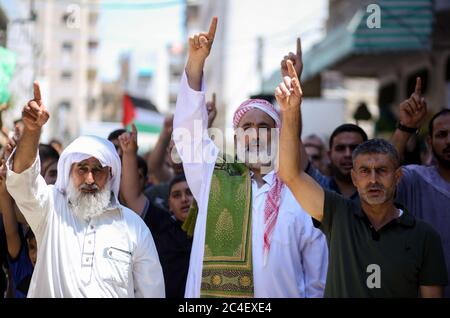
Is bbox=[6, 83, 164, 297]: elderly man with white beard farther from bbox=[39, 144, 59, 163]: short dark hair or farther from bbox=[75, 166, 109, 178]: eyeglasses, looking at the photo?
bbox=[39, 144, 59, 163]: short dark hair

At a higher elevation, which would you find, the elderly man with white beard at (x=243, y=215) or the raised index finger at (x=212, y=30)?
the raised index finger at (x=212, y=30)

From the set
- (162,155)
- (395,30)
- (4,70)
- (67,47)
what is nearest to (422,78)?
(395,30)

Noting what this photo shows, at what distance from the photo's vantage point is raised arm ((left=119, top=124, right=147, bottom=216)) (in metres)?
4.62

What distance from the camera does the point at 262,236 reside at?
3799 millimetres

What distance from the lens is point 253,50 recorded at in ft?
108

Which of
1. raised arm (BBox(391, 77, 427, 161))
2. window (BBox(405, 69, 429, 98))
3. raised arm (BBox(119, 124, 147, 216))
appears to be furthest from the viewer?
window (BBox(405, 69, 429, 98))

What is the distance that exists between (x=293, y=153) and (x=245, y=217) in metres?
0.52

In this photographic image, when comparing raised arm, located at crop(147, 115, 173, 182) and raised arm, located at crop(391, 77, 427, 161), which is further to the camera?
raised arm, located at crop(147, 115, 173, 182)

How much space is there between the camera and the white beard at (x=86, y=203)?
3.75 metres

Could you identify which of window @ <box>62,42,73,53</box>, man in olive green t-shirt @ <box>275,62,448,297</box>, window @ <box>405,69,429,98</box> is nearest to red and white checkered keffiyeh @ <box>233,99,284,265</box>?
man in olive green t-shirt @ <box>275,62,448,297</box>

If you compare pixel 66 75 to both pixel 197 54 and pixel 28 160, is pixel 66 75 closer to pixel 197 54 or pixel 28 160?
pixel 197 54

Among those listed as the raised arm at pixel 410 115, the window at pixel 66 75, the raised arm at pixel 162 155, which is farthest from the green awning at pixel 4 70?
the window at pixel 66 75

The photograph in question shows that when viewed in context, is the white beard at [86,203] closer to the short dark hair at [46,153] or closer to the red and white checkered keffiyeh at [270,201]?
the red and white checkered keffiyeh at [270,201]

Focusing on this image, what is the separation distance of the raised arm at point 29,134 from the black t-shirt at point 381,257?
1337 mm
